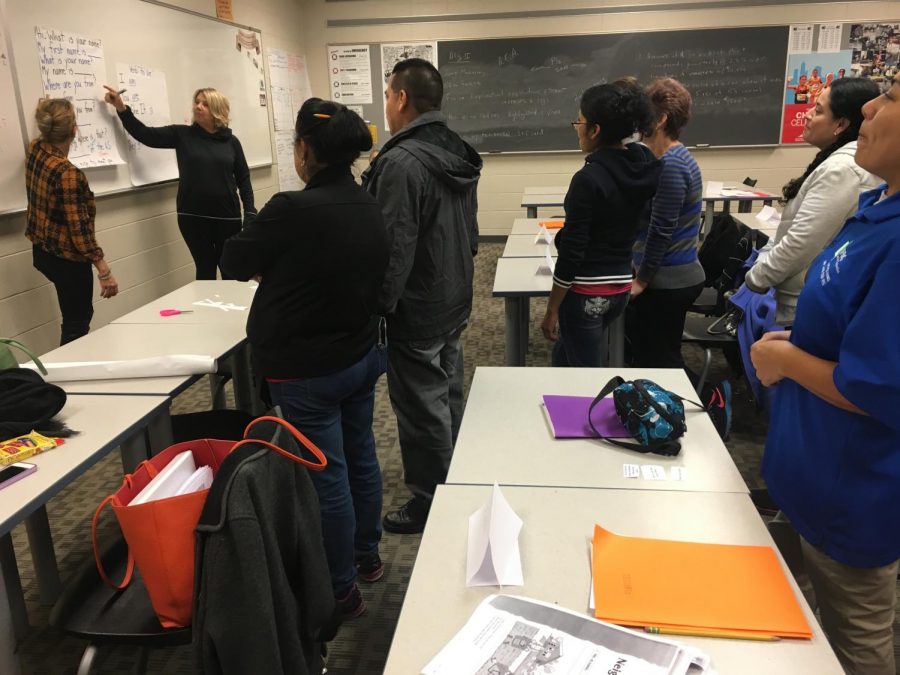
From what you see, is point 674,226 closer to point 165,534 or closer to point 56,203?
point 165,534

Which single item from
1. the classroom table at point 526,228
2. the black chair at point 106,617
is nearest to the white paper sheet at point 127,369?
the black chair at point 106,617

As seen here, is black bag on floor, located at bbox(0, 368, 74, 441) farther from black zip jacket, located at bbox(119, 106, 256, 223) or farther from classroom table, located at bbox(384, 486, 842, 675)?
black zip jacket, located at bbox(119, 106, 256, 223)

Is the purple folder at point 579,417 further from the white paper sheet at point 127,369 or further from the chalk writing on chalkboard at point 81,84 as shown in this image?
the chalk writing on chalkboard at point 81,84

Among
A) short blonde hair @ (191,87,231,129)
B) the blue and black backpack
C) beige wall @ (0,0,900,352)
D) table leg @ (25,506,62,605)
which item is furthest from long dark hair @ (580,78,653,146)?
beige wall @ (0,0,900,352)

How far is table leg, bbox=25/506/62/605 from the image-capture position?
1.91 meters

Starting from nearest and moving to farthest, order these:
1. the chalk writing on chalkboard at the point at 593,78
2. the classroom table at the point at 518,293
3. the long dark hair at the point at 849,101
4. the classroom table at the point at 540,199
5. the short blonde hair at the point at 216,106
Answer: the long dark hair at the point at 849,101 < the classroom table at the point at 518,293 < the short blonde hair at the point at 216,106 < the classroom table at the point at 540,199 < the chalk writing on chalkboard at the point at 593,78

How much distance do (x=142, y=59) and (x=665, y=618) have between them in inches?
172

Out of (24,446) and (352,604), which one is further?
(352,604)

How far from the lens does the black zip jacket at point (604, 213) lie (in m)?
2.14

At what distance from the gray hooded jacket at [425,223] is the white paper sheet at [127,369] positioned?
1.90 feet

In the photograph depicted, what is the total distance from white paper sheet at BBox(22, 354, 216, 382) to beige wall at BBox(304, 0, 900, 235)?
570 centimetres

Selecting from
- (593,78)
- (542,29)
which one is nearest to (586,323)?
(593,78)

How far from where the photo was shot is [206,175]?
423 centimetres

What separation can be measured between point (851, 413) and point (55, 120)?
3.37 m
